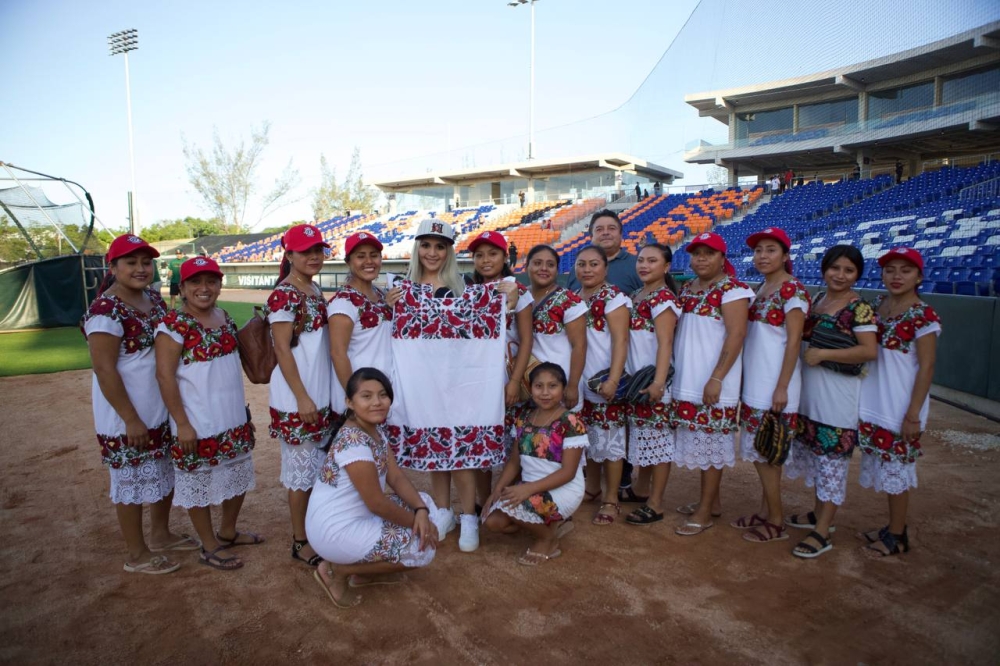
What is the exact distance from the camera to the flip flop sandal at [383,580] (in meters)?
3.07

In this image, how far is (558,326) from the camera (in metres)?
3.58

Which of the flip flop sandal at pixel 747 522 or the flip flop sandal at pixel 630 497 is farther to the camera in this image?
the flip flop sandal at pixel 630 497

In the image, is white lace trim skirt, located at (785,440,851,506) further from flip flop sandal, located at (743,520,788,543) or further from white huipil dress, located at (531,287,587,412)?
white huipil dress, located at (531,287,587,412)

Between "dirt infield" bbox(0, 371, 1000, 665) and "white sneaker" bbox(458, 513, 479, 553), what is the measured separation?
8 centimetres

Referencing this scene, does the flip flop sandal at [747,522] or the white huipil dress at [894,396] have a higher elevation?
the white huipil dress at [894,396]

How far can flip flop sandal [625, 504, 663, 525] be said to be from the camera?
12.7ft

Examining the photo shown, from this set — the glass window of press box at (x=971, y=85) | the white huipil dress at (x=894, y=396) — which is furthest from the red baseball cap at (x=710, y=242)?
the glass window of press box at (x=971, y=85)

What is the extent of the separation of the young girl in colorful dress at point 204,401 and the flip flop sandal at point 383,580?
2.39 feet

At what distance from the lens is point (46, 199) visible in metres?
15.5

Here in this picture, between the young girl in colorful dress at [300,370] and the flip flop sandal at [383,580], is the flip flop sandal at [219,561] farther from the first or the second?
the flip flop sandal at [383,580]

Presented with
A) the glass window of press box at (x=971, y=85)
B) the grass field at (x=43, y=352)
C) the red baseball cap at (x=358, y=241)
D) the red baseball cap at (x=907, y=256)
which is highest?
the glass window of press box at (x=971, y=85)

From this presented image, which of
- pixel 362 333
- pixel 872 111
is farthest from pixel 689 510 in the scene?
pixel 872 111

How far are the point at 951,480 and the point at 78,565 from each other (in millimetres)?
5925

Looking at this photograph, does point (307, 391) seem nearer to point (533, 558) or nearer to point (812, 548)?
point (533, 558)
